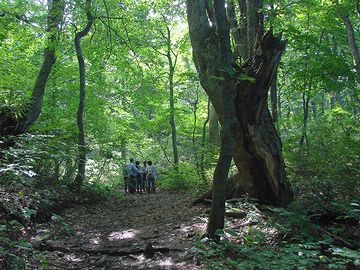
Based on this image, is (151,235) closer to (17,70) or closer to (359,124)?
(359,124)

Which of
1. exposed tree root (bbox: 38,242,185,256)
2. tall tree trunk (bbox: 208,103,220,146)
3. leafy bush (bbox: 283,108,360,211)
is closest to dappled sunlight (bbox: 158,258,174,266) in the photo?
exposed tree root (bbox: 38,242,185,256)

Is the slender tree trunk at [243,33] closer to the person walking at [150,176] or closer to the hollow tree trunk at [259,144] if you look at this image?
the hollow tree trunk at [259,144]

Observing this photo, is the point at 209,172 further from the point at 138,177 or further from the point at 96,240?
the point at 96,240

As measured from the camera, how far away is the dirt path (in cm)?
515

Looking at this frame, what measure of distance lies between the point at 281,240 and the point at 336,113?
32.1 ft

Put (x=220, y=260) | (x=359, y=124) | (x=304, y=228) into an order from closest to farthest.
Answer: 1. (x=220, y=260)
2. (x=304, y=228)
3. (x=359, y=124)

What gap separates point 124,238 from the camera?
6695 millimetres

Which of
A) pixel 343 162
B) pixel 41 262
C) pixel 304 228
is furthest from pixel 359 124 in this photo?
pixel 41 262

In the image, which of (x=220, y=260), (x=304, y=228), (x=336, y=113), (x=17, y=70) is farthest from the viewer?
(x=336, y=113)

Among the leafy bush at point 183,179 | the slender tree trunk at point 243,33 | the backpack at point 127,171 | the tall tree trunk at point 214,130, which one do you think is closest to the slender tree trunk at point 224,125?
the slender tree trunk at point 243,33

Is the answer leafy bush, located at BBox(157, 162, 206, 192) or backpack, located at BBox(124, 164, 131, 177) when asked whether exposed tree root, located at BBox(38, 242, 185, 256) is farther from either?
backpack, located at BBox(124, 164, 131, 177)

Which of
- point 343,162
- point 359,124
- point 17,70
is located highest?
point 17,70

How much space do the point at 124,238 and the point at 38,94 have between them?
5483 millimetres

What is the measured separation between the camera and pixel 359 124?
10.3 meters
